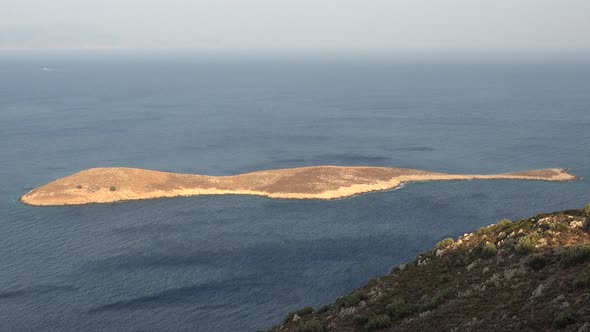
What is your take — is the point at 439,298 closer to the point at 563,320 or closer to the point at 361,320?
the point at 361,320

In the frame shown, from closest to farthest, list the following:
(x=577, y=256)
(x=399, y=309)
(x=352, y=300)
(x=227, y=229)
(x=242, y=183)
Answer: (x=577, y=256) → (x=399, y=309) → (x=352, y=300) → (x=227, y=229) → (x=242, y=183)

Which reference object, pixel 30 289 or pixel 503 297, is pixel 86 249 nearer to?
pixel 30 289

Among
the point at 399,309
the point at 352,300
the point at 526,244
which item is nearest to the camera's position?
the point at 399,309

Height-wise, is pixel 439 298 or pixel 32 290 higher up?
pixel 439 298

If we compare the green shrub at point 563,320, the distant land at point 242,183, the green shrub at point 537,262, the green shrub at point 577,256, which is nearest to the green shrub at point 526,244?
the green shrub at point 537,262

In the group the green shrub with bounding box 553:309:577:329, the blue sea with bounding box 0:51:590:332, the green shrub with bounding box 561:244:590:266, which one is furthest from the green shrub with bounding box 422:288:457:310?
the blue sea with bounding box 0:51:590:332

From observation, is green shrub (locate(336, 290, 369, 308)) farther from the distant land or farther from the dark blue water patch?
the distant land

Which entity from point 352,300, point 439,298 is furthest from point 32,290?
point 439,298
